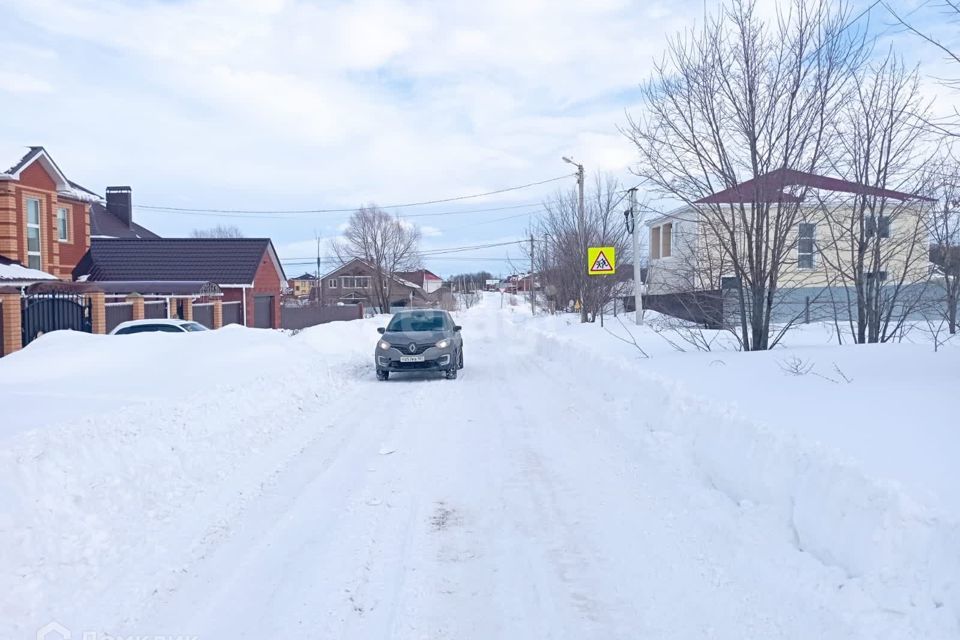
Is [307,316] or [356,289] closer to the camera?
[307,316]

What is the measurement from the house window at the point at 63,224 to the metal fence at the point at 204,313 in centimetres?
567

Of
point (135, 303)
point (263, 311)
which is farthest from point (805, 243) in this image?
point (263, 311)

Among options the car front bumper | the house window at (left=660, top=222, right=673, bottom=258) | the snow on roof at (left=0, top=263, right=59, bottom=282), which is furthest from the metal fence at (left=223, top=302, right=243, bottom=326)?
the house window at (left=660, top=222, right=673, bottom=258)

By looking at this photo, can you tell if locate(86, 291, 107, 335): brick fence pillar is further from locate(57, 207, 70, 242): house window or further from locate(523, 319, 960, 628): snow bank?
locate(523, 319, 960, 628): snow bank

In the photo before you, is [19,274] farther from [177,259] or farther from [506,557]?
[506,557]

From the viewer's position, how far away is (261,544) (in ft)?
17.5

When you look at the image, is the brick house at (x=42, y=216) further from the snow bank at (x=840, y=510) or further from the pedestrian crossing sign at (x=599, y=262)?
the snow bank at (x=840, y=510)

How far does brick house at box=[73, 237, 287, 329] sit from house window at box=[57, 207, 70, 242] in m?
4.39

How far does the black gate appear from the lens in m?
15.0

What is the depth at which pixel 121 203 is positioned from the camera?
140 feet

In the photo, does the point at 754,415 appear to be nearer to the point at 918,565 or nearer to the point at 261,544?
the point at 918,565

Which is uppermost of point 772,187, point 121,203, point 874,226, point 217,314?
point 121,203

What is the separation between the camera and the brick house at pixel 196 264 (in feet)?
103

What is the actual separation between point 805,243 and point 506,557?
34.1ft
